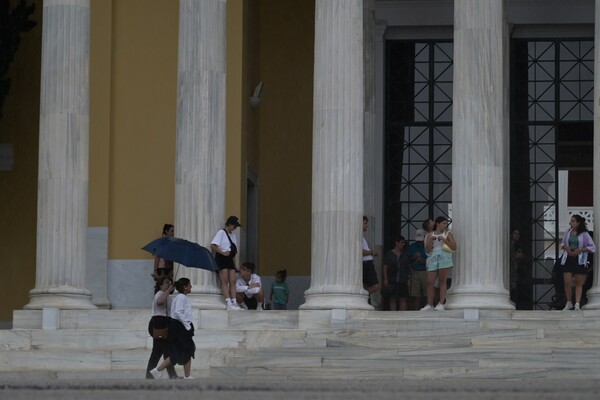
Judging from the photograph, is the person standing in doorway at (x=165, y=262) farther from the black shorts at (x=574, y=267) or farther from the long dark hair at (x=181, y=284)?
the black shorts at (x=574, y=267)

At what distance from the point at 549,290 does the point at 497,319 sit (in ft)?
34.8

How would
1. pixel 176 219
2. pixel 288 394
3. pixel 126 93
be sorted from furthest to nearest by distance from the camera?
pixel 126 93 < pixel 176 219 < pixel 288 394

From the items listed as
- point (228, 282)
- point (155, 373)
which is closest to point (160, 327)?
point (155, 373)

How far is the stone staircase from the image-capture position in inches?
1448

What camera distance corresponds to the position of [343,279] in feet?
136

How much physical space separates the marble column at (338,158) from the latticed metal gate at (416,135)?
29.7ft

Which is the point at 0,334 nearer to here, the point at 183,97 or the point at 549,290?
the point at 183,97

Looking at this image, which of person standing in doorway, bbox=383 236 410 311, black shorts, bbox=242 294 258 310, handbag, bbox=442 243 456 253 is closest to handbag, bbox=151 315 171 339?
black shorts, bbox=242 294 258 310

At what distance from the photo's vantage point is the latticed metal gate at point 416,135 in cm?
5112

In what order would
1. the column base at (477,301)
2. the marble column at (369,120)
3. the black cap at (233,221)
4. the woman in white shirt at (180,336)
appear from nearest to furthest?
the woman in white shirt at (180,336)
the column base at (477,301)
the black cap at (233,221)
the marble column at (369,120)

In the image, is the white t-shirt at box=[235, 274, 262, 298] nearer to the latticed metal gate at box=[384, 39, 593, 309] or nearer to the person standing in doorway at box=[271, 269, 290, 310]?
the person standing in doorway at box=[271, 269, 290, 310]

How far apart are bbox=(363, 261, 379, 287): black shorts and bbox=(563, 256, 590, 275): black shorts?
4.62m

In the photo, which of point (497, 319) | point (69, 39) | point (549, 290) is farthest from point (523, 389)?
point (549, 290)

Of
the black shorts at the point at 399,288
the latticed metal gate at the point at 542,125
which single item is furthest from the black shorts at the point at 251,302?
the latticed metal gate at the point at 542,125
